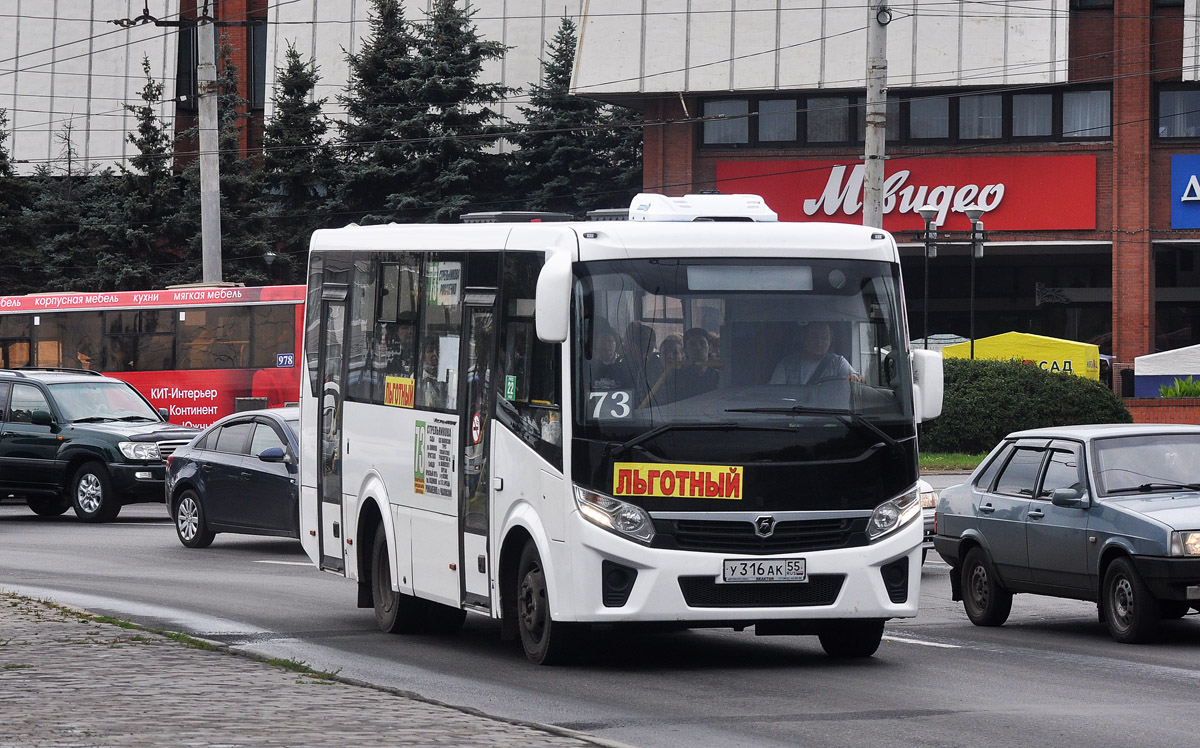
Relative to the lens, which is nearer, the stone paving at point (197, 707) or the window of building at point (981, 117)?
the stone paving at point (197, 707)

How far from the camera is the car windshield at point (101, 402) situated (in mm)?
24938

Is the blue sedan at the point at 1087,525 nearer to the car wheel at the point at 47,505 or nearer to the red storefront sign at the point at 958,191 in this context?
the car wheel at the point at 47,505

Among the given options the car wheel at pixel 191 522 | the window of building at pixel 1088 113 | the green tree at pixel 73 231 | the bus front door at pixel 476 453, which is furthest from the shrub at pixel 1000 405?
the green tree at pixel 73 231

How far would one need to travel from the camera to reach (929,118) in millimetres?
48000

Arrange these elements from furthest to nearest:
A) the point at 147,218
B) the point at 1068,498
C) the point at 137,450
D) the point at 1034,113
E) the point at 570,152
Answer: the point at 570,152
the point at 147,218
the point at 1034,113
the point at 137,450
the point at 1068,498

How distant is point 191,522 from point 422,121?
32.1 metres

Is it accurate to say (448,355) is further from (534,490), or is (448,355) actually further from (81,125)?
(81,125)

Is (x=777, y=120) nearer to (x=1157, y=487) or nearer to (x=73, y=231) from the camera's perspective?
(x=73, y=231)

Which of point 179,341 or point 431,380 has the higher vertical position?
point 179,341

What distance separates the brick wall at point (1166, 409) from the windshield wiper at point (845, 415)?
2662 cm

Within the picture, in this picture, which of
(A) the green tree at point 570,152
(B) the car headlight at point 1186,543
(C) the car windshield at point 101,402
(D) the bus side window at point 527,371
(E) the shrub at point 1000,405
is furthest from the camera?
(A) the green tree at point 570,152

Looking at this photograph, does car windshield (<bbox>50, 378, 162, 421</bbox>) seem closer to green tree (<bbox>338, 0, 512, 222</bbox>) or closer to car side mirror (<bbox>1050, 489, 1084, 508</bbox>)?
car side mirror (<bbox>1050, 489, 1084, 508</bbox>)

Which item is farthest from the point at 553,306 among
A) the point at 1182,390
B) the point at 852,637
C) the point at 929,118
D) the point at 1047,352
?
the point at 929,118

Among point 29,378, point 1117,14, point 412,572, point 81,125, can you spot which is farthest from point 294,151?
point 412,572
